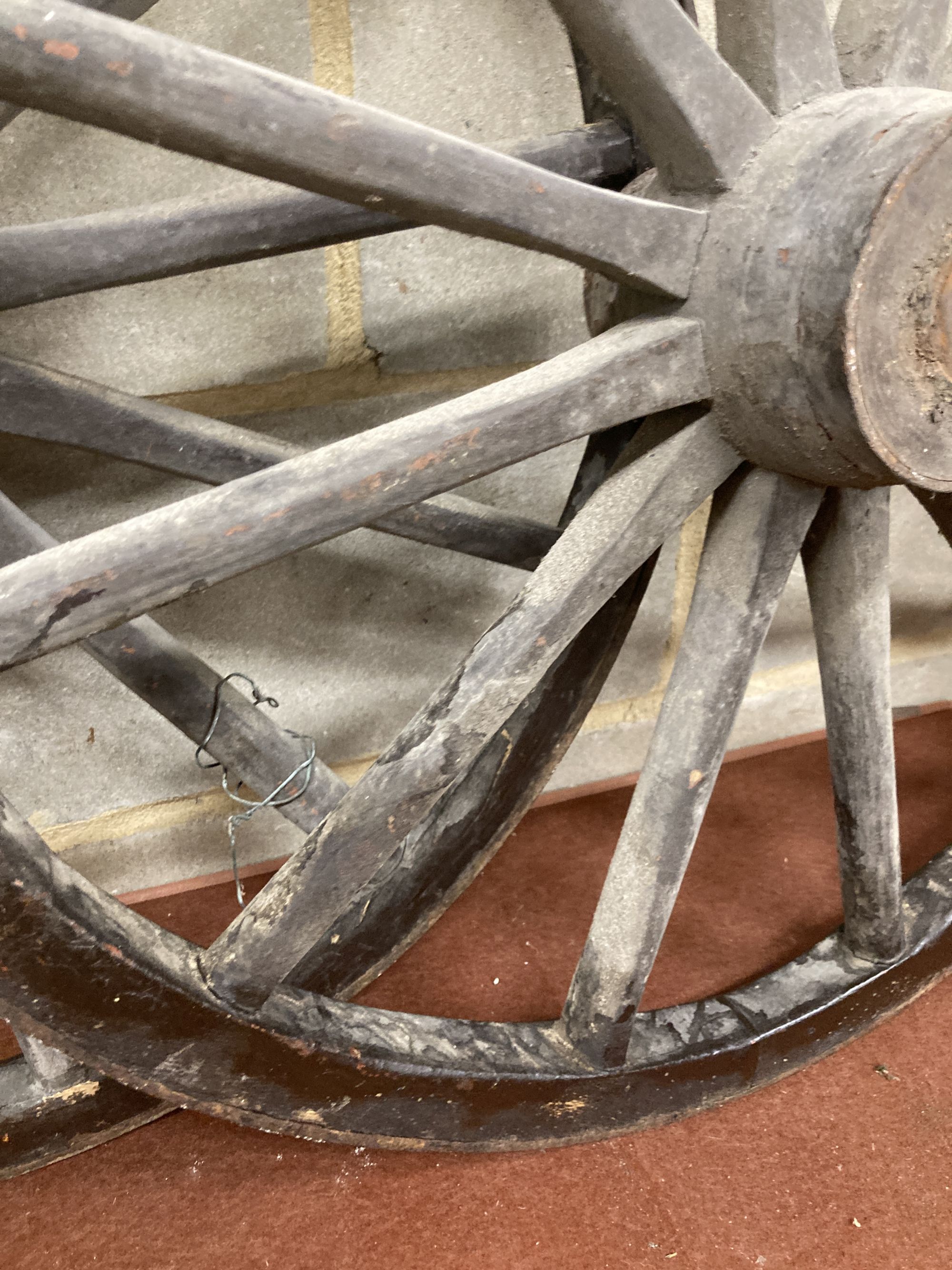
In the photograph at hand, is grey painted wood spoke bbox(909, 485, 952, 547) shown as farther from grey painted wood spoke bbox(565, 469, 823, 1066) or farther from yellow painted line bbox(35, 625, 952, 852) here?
yellow painted line bbox(35, 625, 952, 852)

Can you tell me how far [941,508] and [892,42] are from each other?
1.09 ft

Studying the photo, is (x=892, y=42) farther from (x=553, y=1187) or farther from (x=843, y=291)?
(x=553, y=1187)

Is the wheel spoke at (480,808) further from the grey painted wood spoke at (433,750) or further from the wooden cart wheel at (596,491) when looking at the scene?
the grey painted wood spoke at (433,750)

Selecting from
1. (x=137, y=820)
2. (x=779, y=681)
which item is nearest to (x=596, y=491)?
(x=137, y=820)

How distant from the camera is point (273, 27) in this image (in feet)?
2.54

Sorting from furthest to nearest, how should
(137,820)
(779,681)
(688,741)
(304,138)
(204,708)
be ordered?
(779,681)
(137,820)
(204,708)
(688,741)
(304,138)

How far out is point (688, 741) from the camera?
656 mm

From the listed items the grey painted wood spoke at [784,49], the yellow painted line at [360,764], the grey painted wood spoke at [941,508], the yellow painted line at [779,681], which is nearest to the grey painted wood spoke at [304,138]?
the grey painted wood spoke at [784,49]

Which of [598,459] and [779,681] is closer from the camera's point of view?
[598,459]

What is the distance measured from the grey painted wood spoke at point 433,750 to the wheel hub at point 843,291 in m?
0.08

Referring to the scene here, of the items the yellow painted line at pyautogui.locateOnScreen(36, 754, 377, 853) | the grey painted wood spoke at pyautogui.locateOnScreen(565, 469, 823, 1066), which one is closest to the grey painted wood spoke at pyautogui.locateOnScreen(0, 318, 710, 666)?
the grey painted wood spoke at pyautogui.locateOnScreen(565, 469, 823, 1066)

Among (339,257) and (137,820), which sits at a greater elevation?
(339,257)

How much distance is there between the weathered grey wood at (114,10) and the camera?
2.06 ft

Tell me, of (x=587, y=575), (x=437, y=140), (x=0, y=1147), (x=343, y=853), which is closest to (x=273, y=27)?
(x=437, y=140)
